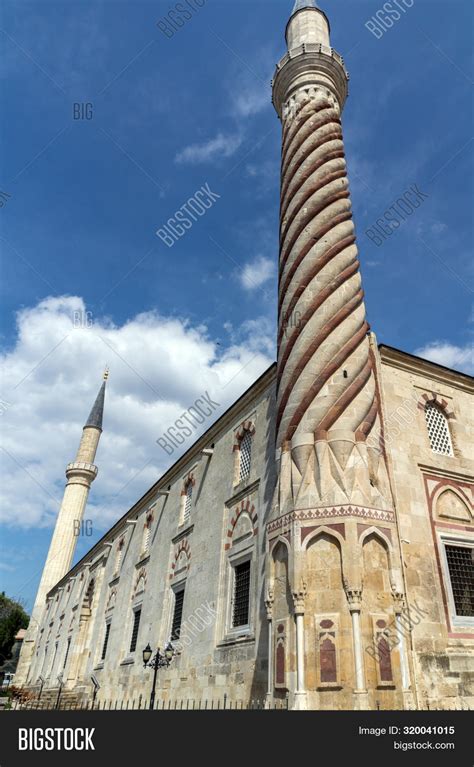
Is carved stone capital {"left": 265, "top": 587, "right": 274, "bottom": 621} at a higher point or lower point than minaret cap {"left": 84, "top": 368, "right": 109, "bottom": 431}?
lower

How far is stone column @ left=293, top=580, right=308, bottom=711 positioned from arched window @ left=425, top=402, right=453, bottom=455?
4331mm

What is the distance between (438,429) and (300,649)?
549 centimetres

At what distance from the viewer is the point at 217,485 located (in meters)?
12.8

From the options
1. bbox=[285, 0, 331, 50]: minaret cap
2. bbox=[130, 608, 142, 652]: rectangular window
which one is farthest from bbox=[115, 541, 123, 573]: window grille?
bbox=[285, 0, 331, 50]: minaret cap

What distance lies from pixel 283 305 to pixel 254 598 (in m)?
5.59

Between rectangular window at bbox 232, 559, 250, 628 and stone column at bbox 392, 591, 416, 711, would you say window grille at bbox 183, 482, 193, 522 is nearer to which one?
rectangular window at bbox 232, 559, 250, 628

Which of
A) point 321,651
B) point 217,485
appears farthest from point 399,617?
point 217,485

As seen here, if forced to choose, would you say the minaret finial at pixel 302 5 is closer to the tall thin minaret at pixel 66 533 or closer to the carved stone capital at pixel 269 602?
the carved stone capital at pixel 269 602

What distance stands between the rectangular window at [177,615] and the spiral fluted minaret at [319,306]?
23.3ft

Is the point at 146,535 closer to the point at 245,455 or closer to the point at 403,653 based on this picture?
the point at 245,455

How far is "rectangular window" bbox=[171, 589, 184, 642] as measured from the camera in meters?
12.8

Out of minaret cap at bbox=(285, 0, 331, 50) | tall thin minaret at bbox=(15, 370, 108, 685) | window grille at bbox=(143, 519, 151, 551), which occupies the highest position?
minaret cap at bbox=(285, 0, 331, 50)
